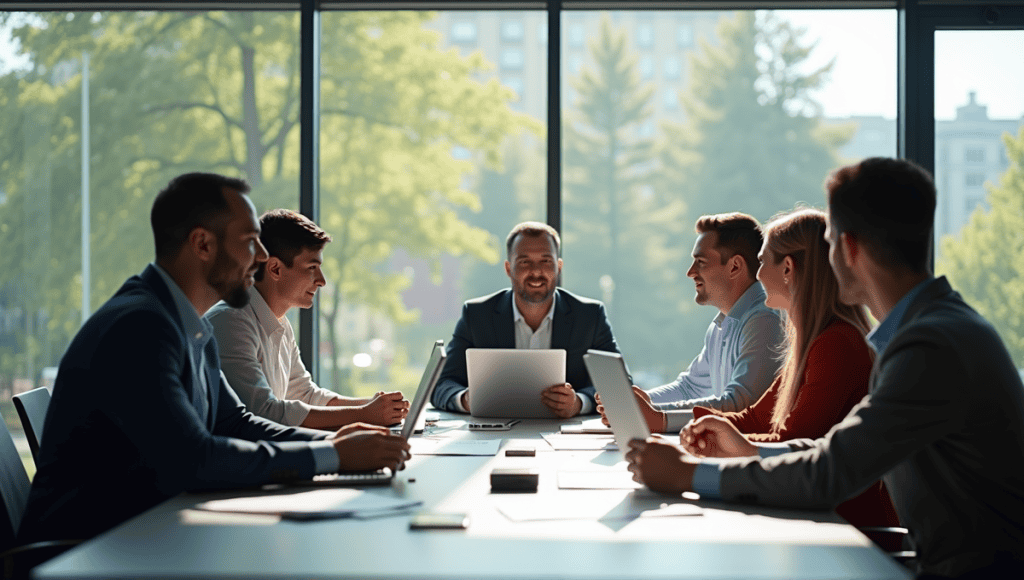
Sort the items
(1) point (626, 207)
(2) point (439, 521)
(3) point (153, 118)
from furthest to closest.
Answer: (1) point (626, 207), (3) point (153, 118), (2) point (439, 521)

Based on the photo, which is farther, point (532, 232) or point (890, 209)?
point (532, 232)

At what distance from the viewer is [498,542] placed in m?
1.61

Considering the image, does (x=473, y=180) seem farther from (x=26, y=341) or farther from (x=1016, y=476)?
(x=1016, y=476)

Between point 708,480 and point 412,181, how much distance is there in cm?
491

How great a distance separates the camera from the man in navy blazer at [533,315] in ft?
13.9

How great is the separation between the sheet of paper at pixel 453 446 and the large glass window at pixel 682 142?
100 inches

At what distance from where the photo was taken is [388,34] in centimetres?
581

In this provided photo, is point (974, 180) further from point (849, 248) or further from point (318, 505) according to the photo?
point (318, 505)

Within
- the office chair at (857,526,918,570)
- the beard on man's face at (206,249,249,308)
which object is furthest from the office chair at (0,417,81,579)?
the office chair at (857,526,918,570)

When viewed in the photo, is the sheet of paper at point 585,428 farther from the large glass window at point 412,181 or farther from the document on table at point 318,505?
the large glass window at point 412,181

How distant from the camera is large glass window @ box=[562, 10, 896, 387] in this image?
552 cm

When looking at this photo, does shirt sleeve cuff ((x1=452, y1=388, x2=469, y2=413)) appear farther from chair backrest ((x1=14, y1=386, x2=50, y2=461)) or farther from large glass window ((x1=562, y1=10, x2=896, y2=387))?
large glass window ((x1=562, y1=10, x2=896, y2=387))

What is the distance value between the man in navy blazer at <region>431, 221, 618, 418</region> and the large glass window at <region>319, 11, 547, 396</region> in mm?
1256

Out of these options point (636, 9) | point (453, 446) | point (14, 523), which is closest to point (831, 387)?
point (453, 446)
